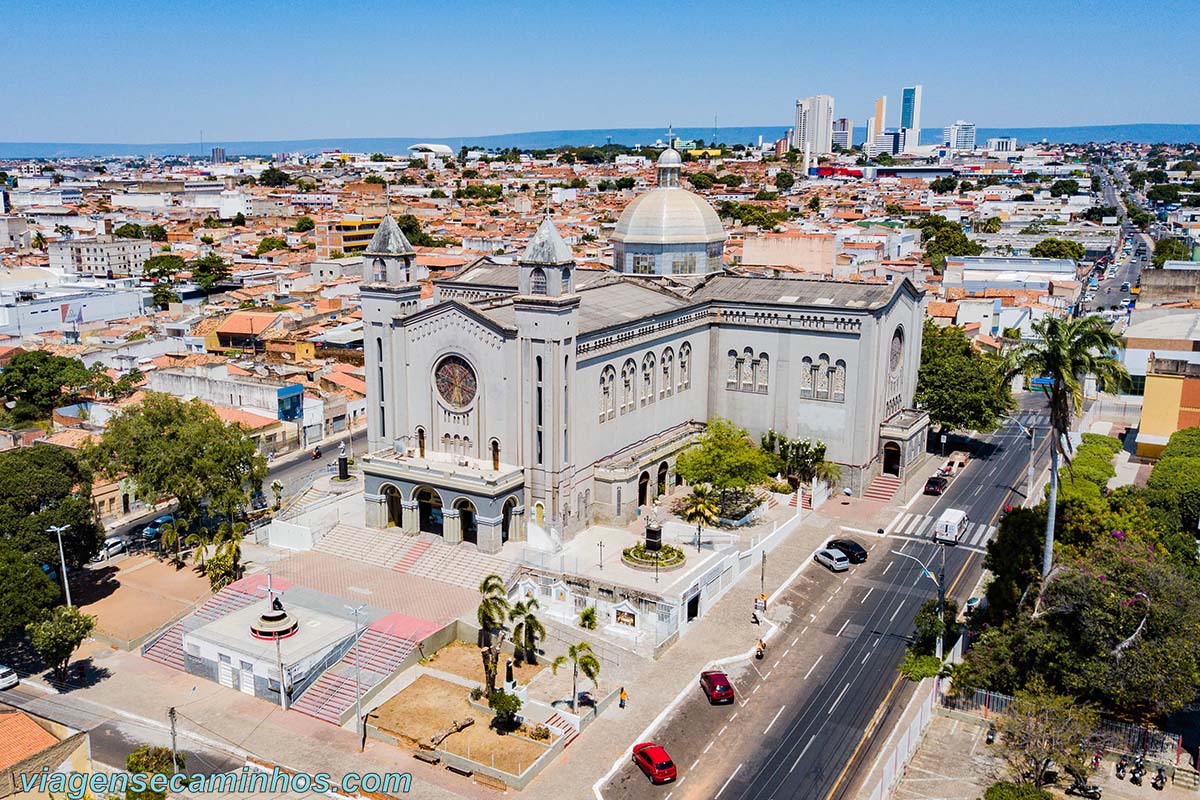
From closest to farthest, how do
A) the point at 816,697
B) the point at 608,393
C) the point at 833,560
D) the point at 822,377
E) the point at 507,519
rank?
the point at 816,697, the point at 833,560, the point at 507,519, the point at 608,393, the point at 822,377

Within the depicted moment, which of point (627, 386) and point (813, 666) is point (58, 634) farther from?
point (627, 386)

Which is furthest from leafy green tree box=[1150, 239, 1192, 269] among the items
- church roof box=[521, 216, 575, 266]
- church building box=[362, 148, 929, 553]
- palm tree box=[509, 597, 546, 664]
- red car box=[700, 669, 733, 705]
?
palm tree box=[509, 597, 546, 664]

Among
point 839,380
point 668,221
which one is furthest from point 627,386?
point 668,221

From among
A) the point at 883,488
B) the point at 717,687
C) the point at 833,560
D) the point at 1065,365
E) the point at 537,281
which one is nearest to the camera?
the point at 1065,365

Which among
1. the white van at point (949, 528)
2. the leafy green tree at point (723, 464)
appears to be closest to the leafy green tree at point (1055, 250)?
the white van at point (949, 528)

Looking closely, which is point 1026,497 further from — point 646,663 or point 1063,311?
point 1063,311

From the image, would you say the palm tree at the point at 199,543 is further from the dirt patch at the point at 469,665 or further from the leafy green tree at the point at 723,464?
the leafy green tree at the point at 723,464
